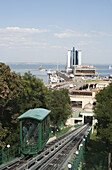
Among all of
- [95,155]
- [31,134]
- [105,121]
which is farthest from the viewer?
[95,155]

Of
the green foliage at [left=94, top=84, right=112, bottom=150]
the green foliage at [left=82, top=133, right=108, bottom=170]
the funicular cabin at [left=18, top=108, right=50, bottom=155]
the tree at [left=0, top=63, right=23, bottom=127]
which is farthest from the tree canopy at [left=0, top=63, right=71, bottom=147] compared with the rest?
the green foliage at [left=94, top=84, right=112, bottom=150]

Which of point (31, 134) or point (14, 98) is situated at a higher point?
point (14, 98)

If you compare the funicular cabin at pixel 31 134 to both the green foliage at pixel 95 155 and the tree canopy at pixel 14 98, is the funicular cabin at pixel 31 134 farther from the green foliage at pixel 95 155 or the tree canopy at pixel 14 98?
the tree canopy at pixel 14 98

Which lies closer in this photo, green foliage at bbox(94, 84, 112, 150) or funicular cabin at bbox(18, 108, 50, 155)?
funicular cabin at bbox(18, 108, 50, 155)

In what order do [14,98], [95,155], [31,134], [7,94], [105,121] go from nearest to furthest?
1. [31,134]
2. [105,121]
3. [95,155]
4. [7,94]
5. [14,98]

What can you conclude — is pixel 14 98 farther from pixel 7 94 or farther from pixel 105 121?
pixel 105 121

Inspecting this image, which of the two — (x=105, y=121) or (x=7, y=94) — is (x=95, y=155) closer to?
(x=105, y=121)

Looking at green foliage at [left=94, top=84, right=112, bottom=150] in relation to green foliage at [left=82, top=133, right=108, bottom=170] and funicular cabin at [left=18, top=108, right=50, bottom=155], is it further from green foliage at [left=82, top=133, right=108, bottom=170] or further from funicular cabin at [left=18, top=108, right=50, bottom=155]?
funicular cabin at [left=18, top=108, right=50, bottom=155]

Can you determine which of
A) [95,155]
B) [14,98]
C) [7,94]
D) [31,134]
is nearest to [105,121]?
[95,155]

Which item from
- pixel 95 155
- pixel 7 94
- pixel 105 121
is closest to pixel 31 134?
pixel 105 121

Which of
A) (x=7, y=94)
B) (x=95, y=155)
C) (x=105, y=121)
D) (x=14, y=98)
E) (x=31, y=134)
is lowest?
(x=95, y=155)

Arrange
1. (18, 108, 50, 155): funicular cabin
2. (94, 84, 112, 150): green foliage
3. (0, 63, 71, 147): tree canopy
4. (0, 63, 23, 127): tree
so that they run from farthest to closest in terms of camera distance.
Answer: (0, 63, 71, 147): tree canopy, (0, 63, 23, 127): tree, (94, 84, 112, 150): green foliage, (18, 108, 50, 155): funicular cabin

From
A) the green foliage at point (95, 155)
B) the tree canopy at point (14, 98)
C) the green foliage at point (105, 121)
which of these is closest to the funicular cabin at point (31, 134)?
the green foliage at point (95, 155)

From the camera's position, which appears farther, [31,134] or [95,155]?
[95,155]
